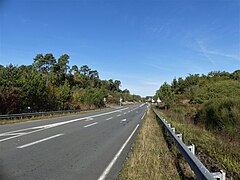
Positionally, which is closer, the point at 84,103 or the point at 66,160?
the point at 66,160

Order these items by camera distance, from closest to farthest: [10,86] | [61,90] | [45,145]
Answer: [45,145], [10,86], [61,90]

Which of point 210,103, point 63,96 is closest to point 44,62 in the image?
point 63,96

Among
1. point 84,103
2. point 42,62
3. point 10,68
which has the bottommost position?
point 84,103

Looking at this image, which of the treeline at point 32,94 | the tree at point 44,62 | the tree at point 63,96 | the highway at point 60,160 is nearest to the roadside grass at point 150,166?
the highway at point 60,160

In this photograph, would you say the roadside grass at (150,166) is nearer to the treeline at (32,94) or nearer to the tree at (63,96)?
the treeline at (32,94)

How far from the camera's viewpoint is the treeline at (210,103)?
1416 cm

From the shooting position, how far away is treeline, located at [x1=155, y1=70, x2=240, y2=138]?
14.2 m

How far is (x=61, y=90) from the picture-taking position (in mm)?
41281

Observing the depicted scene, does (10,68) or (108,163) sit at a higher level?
(10,68)

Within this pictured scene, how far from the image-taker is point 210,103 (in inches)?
888

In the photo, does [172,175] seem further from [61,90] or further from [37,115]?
[61,90]

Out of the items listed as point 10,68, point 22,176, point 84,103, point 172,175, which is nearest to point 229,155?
point 172,175

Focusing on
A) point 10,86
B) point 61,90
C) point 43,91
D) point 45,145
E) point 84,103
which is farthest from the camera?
point 84,103

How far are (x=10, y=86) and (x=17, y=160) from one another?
2209 cm
